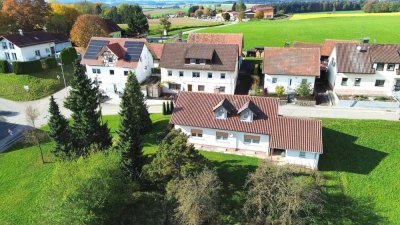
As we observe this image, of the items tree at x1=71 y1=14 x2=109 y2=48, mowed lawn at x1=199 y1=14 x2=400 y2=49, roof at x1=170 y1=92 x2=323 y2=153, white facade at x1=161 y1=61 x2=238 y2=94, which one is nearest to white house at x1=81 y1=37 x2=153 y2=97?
white facade at x1=161 y1=61 x2=238 y2=94

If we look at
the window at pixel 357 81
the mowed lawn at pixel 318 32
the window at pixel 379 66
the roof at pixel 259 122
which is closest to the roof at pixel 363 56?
the window at pixel 379 66

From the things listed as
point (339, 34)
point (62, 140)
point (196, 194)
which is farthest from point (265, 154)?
point (339, 34)

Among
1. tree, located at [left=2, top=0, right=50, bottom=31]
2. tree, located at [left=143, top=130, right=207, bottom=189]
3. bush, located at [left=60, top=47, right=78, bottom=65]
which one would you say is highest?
tree, located at [left=2, top=0, right=50, bottom=31]

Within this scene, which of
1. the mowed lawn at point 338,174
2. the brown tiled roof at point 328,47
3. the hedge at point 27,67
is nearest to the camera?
the mowed lawn at point 338,174

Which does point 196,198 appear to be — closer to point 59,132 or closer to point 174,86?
point 59,132

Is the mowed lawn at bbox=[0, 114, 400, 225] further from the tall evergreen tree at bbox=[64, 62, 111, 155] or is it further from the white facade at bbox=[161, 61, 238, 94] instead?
the white facade at bbox=[161, 61, 238, 94]

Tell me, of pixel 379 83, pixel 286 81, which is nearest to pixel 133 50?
pixel 286 81

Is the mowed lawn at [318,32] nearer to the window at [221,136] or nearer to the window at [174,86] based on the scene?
the window at [174,86]
